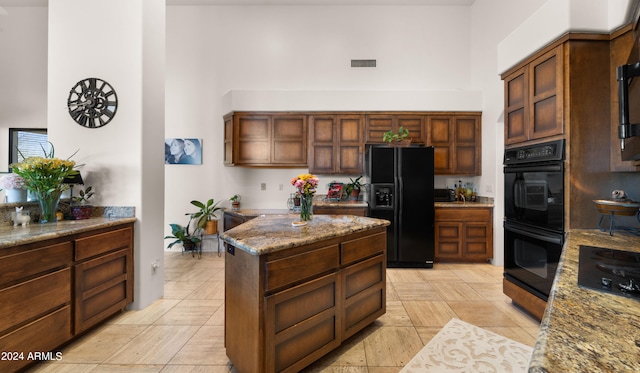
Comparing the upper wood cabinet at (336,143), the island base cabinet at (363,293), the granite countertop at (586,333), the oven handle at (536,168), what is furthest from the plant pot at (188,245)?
the granite countertop at (586,333)

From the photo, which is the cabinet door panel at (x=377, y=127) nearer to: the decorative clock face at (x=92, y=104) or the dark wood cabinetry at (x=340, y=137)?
the dark wood cabinetry at (x=340, y=137)

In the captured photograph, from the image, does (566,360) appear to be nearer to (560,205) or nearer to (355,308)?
(355,308)

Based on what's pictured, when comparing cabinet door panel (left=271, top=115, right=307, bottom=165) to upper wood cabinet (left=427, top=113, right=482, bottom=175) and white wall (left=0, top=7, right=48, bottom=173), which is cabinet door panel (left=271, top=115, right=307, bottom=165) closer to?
upper wood cabinet (left=427, top=113, right=482, bottom=175)

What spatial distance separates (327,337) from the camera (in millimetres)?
2037

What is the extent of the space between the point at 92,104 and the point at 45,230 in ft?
4.56

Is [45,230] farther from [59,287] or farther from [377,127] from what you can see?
[377,127]

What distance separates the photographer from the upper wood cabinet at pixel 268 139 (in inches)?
193

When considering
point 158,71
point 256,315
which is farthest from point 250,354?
point 158,71

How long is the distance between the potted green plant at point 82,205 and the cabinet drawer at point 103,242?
1.39 feet

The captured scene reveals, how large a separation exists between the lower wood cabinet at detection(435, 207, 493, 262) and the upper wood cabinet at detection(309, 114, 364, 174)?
1621mm

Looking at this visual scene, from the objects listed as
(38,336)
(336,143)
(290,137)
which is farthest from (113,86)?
(336,143)

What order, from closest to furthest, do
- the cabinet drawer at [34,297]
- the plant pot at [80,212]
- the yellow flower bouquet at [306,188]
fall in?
the cabinet drawer at [34,297], the yellow flower bouquet at [306,188], the plant pot at [80,212]

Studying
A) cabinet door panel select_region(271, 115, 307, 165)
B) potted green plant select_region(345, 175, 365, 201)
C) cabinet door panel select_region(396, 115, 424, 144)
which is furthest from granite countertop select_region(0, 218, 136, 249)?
cabinet door panel select_region(396, 115, 424, 144)

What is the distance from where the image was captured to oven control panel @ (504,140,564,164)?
2289 mm
